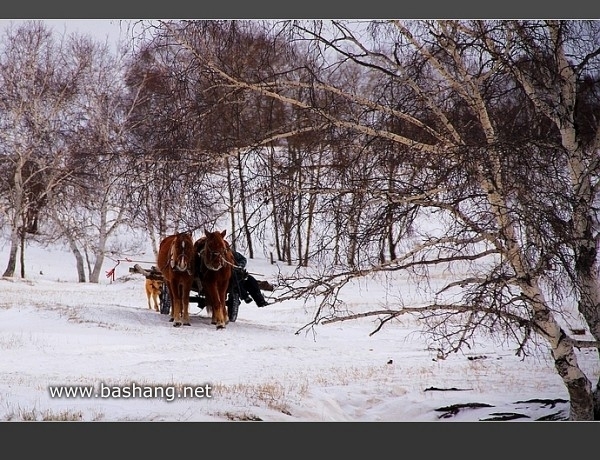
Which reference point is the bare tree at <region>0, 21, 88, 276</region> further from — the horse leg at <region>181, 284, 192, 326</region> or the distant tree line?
the horse leg at <region>181, 284, 192, 326</region>

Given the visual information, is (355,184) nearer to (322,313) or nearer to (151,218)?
(322,313)

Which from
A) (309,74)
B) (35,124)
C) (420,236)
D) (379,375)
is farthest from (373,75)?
(35,124)

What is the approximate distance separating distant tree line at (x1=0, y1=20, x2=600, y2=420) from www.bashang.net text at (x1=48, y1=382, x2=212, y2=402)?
88 centimetres

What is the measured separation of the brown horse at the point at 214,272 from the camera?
622 centimetres

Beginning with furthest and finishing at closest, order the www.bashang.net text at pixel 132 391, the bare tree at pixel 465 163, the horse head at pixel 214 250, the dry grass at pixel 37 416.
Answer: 1. the horse head at pixel 214 250
2. the www.bashang.net text at pixel 132 391
3. the dry grass at pixel 37 416
4. the bare tree at pixel 465 163

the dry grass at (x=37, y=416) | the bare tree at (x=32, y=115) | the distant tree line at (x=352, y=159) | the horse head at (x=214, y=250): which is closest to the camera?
the distant tree line at (x=352, y=159)

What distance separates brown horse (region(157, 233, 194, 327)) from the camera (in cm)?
630

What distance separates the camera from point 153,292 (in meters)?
6.41

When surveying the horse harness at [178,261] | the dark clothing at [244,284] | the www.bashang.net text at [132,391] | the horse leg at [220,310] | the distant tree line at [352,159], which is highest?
the distant tree line at [352,159]

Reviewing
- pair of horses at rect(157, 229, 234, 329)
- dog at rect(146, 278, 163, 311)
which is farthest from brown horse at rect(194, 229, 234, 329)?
dog at rect(146, 278, 163, 311)

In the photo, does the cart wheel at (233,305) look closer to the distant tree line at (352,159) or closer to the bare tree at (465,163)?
the distant tree line at (352,159)

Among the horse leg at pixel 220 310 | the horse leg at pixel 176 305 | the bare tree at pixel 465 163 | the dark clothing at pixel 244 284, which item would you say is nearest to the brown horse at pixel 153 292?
the horse leg at pixel 176 305

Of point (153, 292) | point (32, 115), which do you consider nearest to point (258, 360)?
point (153, 292)

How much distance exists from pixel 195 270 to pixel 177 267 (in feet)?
0.55
